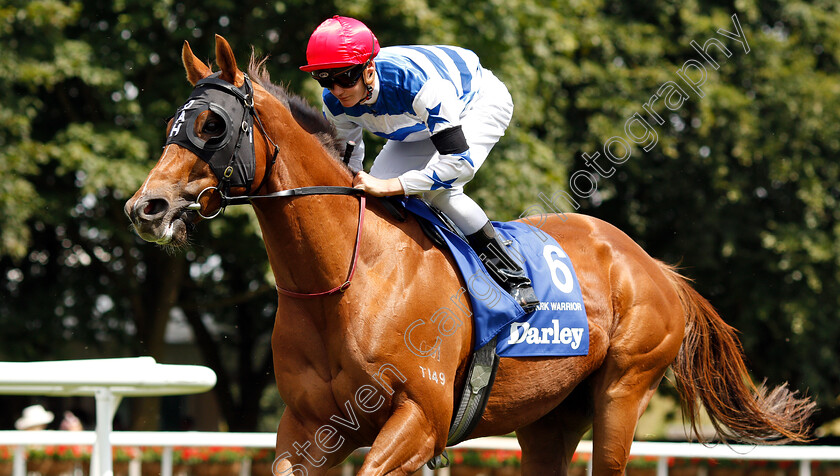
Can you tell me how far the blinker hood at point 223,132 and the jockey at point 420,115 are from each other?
0.35m

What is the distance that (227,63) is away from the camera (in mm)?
3020

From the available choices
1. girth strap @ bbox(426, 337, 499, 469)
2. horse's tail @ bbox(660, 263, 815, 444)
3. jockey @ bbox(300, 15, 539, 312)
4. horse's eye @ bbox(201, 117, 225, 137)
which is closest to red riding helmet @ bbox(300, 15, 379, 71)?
jockey @ bbox(300, 15, 539, 312)

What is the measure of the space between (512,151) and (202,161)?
7918mm

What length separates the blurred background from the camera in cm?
966

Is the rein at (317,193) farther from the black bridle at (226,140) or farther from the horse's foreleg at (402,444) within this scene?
the horse's foreleg at (402,444)

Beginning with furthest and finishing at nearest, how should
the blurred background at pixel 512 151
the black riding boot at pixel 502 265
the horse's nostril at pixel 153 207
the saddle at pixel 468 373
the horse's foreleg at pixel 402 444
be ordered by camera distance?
the blurred background at pixel 512 151 < the black riding boot at pixel 502 265 < the saddle at pixel 468 373 < the horse's foreleg at pixel 402 444 < the horse's nostril at pixel 153 207

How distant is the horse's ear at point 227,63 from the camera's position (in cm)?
298

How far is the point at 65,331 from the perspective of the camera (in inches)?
494

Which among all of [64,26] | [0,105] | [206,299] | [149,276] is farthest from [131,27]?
[206,299]

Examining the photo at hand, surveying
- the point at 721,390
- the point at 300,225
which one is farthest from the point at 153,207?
the point at 721,390

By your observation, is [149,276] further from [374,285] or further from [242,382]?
[374,285]

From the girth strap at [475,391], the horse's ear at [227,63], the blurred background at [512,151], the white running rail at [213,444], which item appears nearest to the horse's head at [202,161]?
the horse's ear at [227,63]

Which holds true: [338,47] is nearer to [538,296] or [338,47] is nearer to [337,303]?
[337,303]

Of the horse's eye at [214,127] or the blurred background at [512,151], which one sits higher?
the horse's eye at [214,127]
